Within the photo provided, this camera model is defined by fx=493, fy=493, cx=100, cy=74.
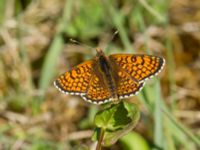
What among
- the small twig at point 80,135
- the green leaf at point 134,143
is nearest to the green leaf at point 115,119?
the green leaf at point 134,143

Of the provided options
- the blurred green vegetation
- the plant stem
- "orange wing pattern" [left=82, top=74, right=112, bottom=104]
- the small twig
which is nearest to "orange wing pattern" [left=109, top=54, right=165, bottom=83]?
"orange wing pattern" [left=82, top=74, right=112, bottom=104]

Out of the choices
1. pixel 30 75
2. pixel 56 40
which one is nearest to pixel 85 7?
pixel 56 40

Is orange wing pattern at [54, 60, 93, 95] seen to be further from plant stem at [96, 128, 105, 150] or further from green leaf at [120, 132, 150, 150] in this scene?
green leaf at [120, 132, 150, 150]

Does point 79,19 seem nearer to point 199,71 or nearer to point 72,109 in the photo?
point 72,109

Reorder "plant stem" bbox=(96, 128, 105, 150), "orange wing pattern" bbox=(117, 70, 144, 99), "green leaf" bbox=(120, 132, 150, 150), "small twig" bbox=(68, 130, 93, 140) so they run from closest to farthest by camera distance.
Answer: "plant stem" bbox=(96, 128, 105, 150) < "orange wing pattern" bbox=(117, 70, 144, 99) < "green leaf" bbox=(120, 132, 150, 150) < "small twig" bbox=(68, 130, 93, 140)

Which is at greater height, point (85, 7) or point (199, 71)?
point (85, 7)

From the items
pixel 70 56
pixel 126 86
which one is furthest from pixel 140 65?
pixel 70 56

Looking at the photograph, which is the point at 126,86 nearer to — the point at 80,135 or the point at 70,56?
the point at 80,135
